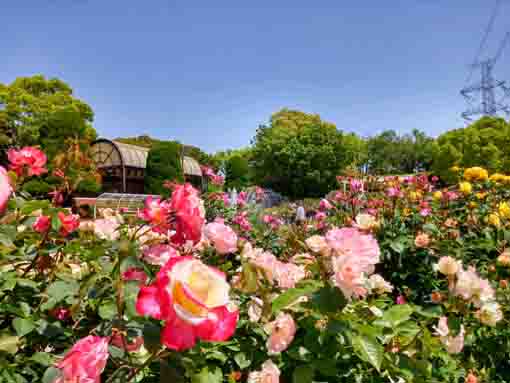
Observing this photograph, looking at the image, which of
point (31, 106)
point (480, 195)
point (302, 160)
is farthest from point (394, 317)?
point (31, 106)

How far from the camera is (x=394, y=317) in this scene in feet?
3.00

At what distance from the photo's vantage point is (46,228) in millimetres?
945

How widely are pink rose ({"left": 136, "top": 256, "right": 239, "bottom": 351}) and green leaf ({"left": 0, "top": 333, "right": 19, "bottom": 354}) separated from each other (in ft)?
1.21

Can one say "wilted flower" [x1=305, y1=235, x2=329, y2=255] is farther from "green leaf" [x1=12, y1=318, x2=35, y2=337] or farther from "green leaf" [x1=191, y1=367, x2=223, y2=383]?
"green leaf" [x1=12, y1=318, x2=35, y2=337]

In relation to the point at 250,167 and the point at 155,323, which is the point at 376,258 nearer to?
the point at 155,323

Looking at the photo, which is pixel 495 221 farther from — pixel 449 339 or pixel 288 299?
pixel 288 299

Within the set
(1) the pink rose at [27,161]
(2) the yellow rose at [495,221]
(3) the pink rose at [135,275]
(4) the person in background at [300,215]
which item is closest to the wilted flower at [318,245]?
(3) the pink rose at [135,275]

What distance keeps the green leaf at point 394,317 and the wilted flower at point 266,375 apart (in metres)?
0.27

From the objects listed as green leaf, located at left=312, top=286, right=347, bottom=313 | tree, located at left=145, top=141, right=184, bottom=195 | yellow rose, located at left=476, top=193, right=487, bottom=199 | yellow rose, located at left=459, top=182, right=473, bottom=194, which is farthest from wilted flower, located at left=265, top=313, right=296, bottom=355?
→ tree, located at left=145, top=141, right=184, bottom=195

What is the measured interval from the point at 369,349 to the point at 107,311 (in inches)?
20.5

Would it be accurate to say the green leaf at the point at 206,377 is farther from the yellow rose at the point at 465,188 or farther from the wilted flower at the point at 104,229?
the yellow rose at the point at 465,188

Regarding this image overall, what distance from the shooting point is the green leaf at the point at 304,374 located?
759 mm

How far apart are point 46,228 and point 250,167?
28.8 m

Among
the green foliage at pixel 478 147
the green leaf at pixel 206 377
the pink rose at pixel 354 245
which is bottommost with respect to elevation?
the green leaf at pixel 206 377
